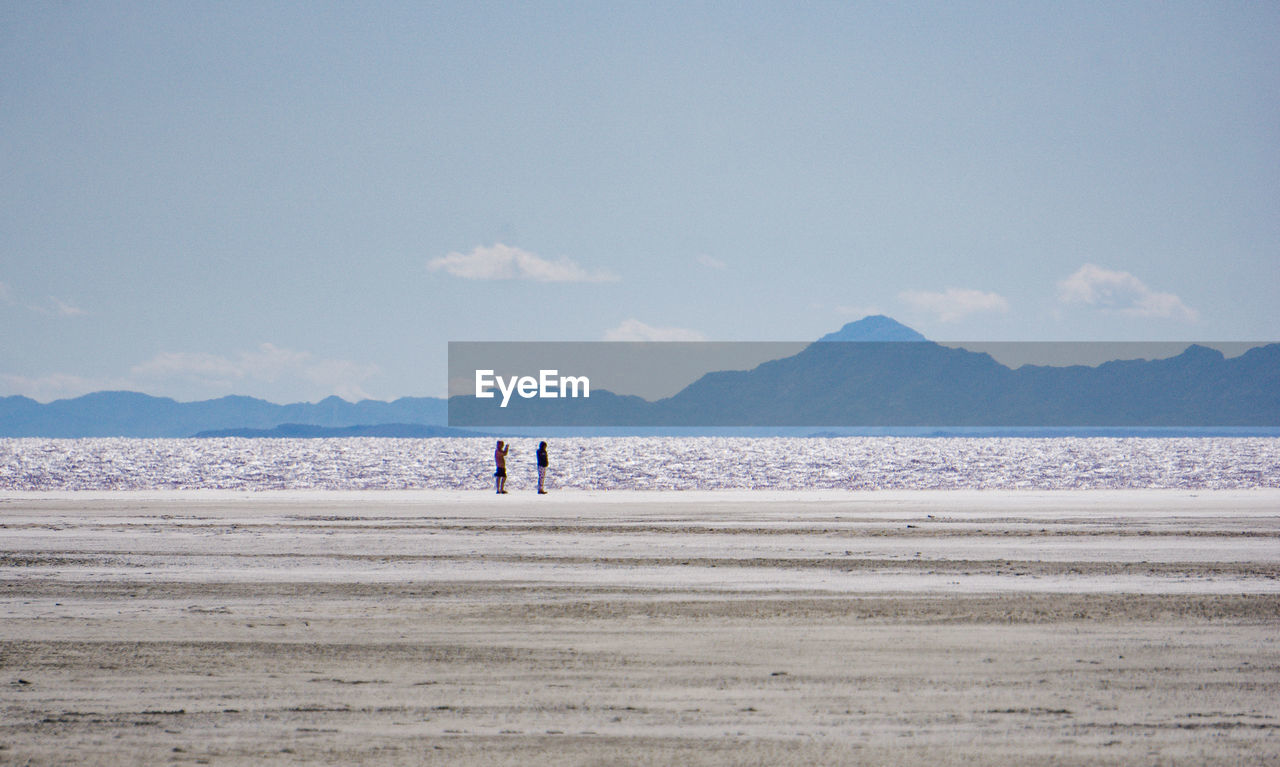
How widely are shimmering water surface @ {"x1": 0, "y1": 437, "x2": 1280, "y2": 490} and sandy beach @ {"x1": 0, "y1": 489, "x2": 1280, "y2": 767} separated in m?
24.9

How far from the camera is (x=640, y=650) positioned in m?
10.2

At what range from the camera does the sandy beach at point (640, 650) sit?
23.6 feet

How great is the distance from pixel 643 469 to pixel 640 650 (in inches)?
1670

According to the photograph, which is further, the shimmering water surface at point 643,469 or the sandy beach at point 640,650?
the shimmering water surface at point 643,469

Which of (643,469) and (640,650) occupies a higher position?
(640,650)

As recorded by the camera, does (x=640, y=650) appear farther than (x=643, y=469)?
No

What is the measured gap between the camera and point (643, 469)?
2069 inches

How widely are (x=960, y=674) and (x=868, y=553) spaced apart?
379 inches

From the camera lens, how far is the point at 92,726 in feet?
24.5

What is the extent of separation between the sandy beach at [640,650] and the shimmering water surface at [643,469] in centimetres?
2492

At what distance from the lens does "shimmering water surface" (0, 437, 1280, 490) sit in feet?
150

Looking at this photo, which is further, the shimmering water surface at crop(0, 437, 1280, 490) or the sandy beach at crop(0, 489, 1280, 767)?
the shimmering water surface at crop(0, 437, 1280, 490)

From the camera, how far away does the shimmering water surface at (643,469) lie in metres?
45.8

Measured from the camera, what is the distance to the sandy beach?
7.20 meters
